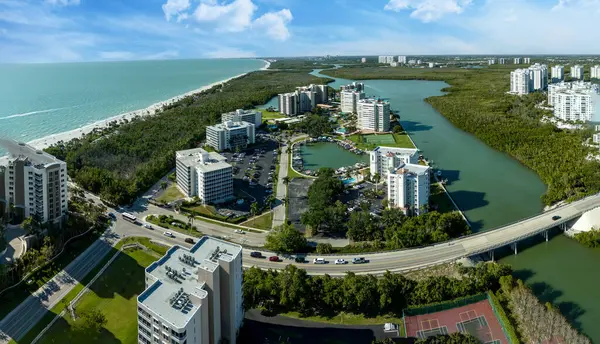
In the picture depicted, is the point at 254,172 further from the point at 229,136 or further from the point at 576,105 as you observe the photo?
the point at 576,105

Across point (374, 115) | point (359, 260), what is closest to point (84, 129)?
point (374, 115)

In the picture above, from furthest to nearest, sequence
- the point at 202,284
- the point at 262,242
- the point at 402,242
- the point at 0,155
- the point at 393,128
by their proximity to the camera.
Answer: the point at 393,128, the point at 0,155, the point at 262,242, the point at 402,242, the point at 202,284

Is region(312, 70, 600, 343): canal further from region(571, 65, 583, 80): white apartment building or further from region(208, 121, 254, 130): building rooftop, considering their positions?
region(571, 65, 583, 80): white apartment building

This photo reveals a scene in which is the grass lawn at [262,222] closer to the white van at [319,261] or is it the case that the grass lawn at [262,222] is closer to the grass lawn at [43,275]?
the white van at [319,261]

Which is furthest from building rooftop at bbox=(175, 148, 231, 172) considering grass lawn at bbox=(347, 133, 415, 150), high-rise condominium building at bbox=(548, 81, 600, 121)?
high-rise condominium building at bbox=(548, 81, 600, 121)

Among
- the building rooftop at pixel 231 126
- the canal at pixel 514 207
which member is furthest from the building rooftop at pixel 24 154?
the canal at pixel 514 207

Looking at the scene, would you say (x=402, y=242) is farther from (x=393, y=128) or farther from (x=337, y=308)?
(x=393, y=128)

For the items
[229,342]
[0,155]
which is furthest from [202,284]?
[0,155]
